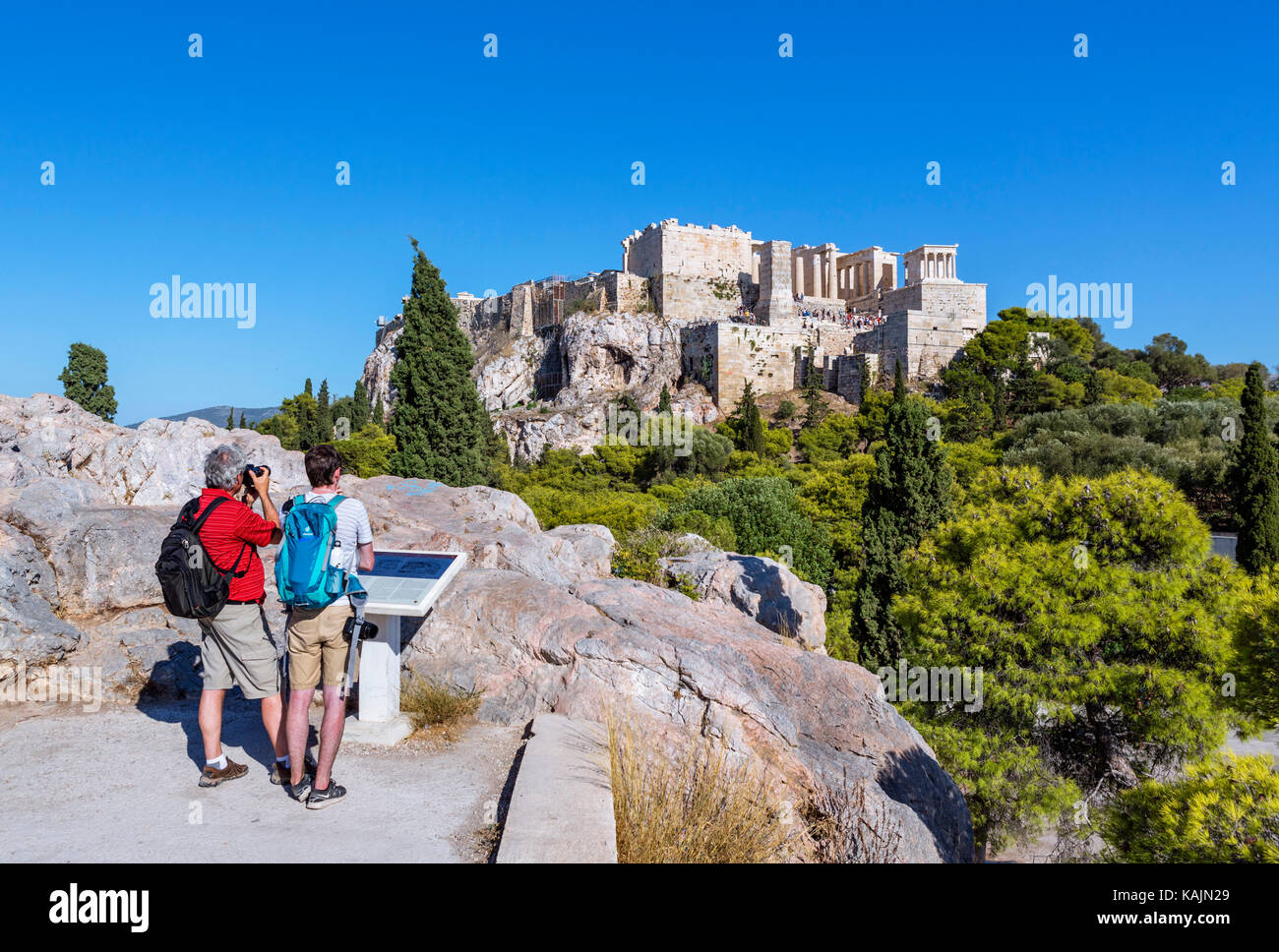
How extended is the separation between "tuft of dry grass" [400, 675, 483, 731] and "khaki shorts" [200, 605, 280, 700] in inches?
38.7

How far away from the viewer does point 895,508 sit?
1691cm

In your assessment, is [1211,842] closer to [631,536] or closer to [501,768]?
[501,768]

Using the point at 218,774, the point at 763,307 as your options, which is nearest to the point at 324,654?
the point at 218,774

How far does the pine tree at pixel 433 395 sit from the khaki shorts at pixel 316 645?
17090mm

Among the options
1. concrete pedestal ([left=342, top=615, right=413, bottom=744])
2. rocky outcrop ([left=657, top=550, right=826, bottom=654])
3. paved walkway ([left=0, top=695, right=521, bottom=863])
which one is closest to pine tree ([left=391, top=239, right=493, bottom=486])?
rocky outcrop ([left=657, top=550, right=826, bottom=654])

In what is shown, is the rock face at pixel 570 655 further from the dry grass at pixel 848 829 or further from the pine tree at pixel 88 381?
the pine tree at pixel 88 381

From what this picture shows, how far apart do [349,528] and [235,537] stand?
52cm

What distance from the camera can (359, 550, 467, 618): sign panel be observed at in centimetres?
400

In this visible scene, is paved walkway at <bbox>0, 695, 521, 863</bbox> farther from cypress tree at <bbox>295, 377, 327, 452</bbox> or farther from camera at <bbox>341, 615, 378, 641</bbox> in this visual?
cypress tree at <bbox>295, 377, 327, 452</bbox>

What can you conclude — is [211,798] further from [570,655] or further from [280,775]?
[570,655]

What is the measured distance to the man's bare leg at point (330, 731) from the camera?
3.42 metres

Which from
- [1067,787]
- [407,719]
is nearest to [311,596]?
[407,719]

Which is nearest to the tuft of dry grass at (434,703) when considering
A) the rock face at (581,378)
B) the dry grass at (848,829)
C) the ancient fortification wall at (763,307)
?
the dry grass at (848,829)
